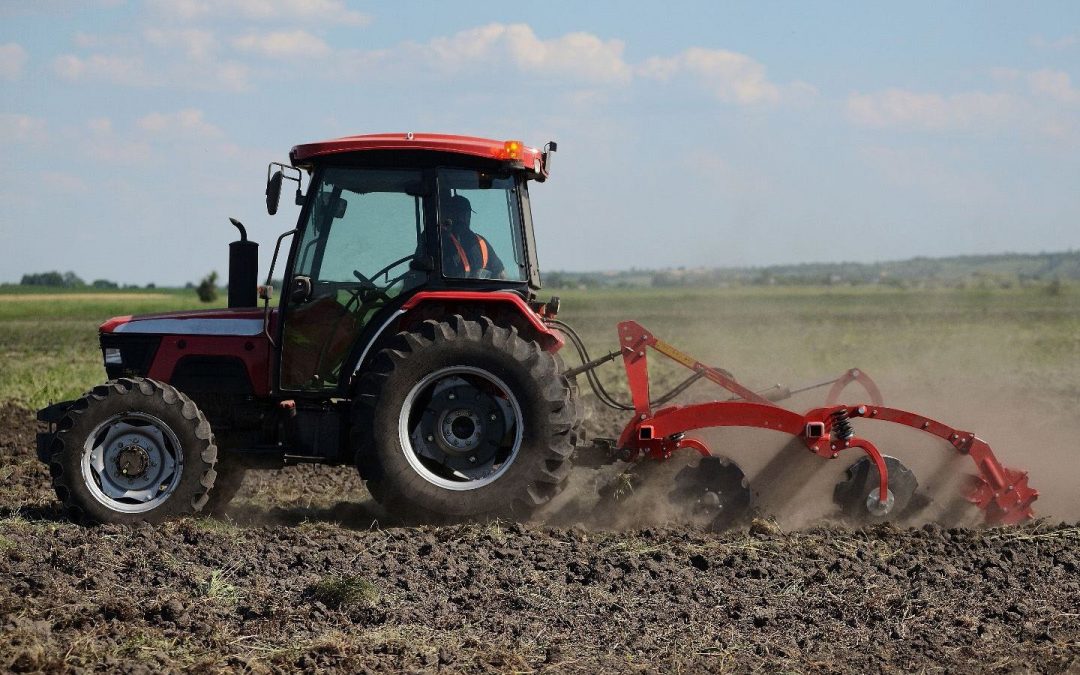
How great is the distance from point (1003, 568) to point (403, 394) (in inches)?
144

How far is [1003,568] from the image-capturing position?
22.0 ft

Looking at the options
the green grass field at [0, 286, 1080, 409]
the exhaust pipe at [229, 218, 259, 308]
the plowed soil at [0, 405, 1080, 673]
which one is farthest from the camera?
the green grass field at [0, 286, 1080, 409]

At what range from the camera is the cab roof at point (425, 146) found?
748 centimetres

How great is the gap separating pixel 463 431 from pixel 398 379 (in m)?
0.58

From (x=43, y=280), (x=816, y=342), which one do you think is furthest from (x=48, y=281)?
(x=816, y=342)

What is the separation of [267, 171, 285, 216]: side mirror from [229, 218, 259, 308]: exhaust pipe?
1370mm

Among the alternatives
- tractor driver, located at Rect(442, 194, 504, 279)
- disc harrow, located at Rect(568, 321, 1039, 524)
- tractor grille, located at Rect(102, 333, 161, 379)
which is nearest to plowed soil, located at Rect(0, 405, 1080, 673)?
disc harrow, located at Rect(568, 321, 1039, 524)

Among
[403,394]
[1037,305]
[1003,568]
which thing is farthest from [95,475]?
[1037,305]

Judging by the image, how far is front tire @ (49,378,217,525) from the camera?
750 centimetres

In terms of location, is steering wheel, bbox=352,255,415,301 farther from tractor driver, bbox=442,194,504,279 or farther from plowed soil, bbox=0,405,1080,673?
plowed soil, bbox=0,405,1080,673

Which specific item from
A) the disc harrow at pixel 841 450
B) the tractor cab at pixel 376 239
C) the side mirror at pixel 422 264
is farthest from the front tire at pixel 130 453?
the disc harrow at pixel 841 450

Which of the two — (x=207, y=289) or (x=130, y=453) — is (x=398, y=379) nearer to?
(x=130, y=453)

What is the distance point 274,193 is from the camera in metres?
7.07

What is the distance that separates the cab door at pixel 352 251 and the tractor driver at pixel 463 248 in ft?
0.57
